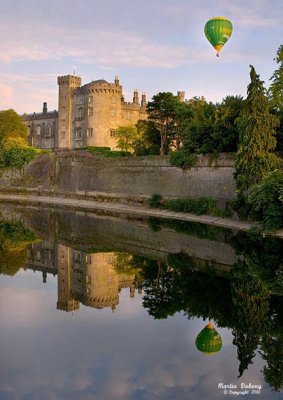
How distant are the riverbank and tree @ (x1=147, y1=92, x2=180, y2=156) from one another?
23.8 ft

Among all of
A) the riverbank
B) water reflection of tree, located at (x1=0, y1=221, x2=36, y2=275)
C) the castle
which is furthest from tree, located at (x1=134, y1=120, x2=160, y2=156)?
water reflection of tree, located at (x1=0, y1=221, x2=36, y2=275)

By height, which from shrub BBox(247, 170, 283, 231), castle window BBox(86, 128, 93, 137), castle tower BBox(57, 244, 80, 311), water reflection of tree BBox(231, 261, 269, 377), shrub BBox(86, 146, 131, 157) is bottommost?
castle tower BBox(57, 244, 80, 311)

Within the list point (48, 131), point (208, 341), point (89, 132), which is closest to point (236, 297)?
point (208, 341)

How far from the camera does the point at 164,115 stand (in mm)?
41375

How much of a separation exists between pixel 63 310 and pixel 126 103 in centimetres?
4625

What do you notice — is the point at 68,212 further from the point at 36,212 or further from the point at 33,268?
the point at 33,268

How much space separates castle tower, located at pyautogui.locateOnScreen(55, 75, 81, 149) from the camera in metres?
55.5

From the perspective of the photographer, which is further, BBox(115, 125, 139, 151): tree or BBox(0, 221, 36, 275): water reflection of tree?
BBox(115, 125, 139, 151): tree

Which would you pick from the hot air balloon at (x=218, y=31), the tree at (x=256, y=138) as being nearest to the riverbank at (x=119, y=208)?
the tree at (x=256, y=138)

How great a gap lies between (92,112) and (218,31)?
27.5m

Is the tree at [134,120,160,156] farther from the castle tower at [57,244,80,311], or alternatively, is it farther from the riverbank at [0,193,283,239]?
the castle tower at [57,244,80,311]

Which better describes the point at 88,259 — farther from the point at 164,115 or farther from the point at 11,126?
the point at 11,126

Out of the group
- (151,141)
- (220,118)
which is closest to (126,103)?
(151,141)

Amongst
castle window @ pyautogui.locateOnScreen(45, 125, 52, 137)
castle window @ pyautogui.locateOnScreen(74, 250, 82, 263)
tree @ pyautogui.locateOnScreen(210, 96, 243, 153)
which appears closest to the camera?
castle window @ pyautogui.locateOnScreen(74, 250, 82, 263)
